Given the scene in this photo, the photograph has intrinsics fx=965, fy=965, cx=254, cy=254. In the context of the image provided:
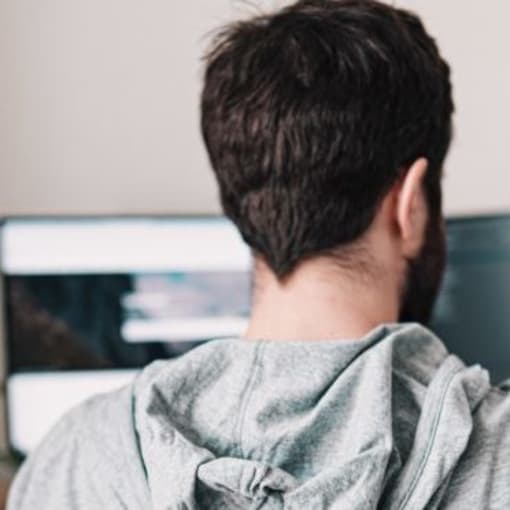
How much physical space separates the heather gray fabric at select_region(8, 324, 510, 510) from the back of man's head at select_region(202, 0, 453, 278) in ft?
0.33

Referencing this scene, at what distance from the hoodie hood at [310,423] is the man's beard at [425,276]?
0.26 feet

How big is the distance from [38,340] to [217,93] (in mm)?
938

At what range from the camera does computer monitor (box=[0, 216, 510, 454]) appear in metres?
1.64

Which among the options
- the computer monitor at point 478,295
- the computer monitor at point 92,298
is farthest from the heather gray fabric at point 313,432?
the computer monitor at point 92,298

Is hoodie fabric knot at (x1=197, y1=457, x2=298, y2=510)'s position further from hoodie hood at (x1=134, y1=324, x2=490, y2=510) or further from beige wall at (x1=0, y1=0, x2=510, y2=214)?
beige wall at (x1=0, y1=0, x2=510, y2=214)

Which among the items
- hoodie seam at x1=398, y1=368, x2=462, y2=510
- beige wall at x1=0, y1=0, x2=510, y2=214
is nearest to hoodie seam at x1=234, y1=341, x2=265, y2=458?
hoodie seam at x1=398, y1=368, x2=462, y2=510

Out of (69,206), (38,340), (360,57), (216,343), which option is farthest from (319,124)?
(69,206)

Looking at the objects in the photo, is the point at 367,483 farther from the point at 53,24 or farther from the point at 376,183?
the point at 53,24

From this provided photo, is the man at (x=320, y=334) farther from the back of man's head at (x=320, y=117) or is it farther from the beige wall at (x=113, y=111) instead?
the beige wall at (x=113, y=111)

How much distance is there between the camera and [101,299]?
1648 mm

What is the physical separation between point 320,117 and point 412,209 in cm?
12

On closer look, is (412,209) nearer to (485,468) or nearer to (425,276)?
(425,276)

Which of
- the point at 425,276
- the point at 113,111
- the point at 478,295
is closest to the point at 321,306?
the point at 425,276

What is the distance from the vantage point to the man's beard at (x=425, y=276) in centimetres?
87
